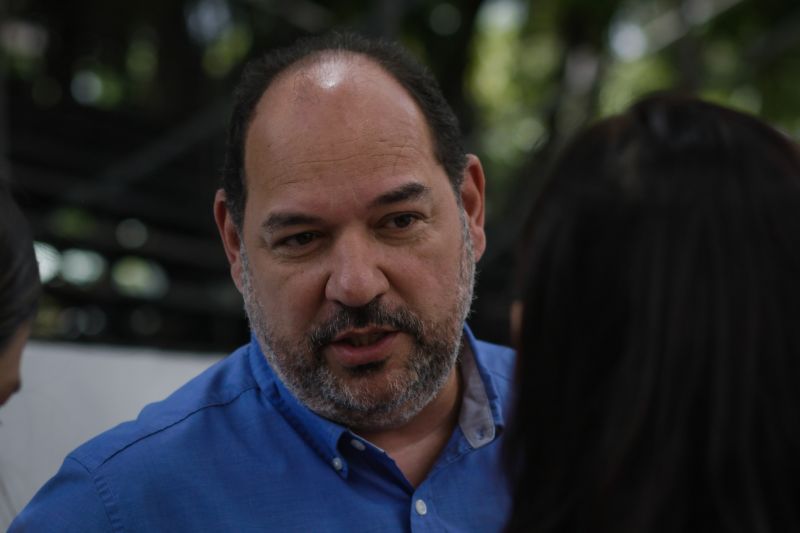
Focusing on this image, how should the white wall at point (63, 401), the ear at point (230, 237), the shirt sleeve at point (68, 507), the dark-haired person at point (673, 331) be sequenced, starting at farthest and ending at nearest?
the ear at point (230, 237) < the white wall at point (63, 401) < the shirt sleeve at point (68, 507) < the dark-haired person at point (673, 331)

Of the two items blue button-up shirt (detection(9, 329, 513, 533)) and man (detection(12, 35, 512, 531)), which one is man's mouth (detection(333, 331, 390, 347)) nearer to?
man (detection(12, 35, 512, 531))

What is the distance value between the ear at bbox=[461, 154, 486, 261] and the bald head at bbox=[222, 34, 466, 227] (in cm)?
4

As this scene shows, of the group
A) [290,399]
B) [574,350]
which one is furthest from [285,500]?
[574,350]

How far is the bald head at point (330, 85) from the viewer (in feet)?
6.40

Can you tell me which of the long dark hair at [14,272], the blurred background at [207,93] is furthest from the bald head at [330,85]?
the blurred background at [207,93]

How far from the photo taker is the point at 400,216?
189 centimetres

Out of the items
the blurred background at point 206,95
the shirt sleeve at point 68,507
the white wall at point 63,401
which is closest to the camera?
the shirt sleeve at point 68,507

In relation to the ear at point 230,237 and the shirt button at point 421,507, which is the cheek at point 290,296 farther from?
the shirt button at point 421,507

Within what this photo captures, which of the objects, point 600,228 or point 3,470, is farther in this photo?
point 3,470

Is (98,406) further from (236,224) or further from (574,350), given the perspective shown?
(574,350)

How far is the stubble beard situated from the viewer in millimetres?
1820

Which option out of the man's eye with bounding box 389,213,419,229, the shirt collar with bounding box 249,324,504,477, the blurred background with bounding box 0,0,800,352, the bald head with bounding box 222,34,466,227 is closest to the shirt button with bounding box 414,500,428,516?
the shirt collar with bounding box 249,324,504,477

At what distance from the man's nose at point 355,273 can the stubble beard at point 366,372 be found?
1.0 inches

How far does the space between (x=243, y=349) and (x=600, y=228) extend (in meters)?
1.09
